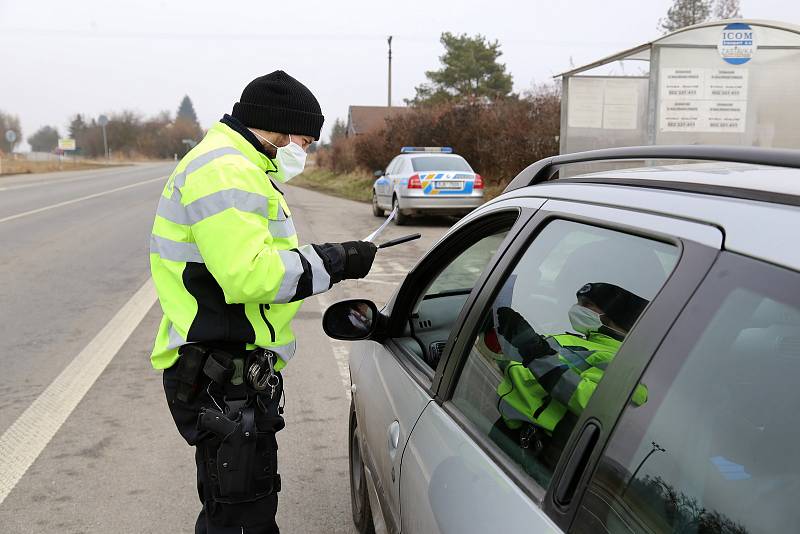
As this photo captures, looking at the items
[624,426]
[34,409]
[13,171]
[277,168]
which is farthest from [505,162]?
[13,171]

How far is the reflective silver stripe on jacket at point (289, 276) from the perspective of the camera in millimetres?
2225

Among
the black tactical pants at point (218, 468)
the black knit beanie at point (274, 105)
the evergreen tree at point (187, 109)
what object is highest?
the evergreen tree at point (187, 109)

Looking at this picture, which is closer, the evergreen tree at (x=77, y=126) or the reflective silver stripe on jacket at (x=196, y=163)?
the reflective silver stripe on jacket at (x=196, y=163)

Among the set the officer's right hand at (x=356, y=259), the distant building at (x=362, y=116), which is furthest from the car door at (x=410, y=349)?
the distant building at (x=362, y=116)

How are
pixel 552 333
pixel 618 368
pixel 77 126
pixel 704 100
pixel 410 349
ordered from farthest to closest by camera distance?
pixel 77 126, pixel 704 100, pixel 410 349, pixel 552 333, pixel 618 368

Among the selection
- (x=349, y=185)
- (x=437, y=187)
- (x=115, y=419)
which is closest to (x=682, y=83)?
(x=437, y=187)

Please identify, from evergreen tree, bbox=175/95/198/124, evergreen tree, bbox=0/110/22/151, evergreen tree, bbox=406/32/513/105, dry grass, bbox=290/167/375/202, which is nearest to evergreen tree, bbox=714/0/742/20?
evergreen tree, bbox=406/32/513/105

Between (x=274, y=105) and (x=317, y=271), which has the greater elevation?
(x=274, y=105)

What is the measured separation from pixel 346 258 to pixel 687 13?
40429 mm

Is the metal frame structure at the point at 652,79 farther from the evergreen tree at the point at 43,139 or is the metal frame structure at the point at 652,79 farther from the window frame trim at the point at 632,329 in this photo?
the evergreen tree at the point at 43,139

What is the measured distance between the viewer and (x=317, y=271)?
2.34 meters

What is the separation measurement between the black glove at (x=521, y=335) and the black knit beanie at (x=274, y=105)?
3.38 ft

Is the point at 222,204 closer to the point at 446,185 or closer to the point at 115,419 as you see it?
the point at 115,419

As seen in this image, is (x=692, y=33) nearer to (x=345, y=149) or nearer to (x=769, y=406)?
(x=769, y=406)
